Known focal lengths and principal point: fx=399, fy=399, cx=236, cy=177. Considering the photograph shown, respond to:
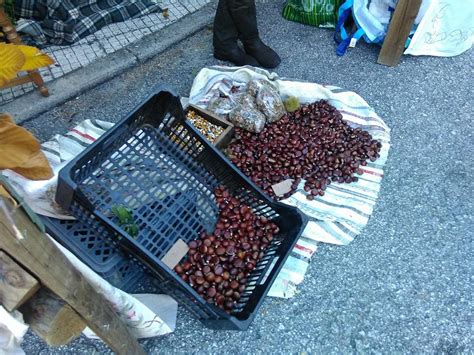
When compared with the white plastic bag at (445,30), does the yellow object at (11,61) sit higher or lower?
higher

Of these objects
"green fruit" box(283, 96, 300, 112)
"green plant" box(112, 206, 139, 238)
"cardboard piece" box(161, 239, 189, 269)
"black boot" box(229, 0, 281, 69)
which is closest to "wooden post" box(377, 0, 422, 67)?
"black boot" box(229, 0, 281, 69)

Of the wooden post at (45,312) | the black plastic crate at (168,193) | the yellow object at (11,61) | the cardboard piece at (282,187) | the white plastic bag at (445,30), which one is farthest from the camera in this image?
the white plastic bag at (445,30)

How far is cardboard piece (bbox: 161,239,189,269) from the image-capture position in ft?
5.89

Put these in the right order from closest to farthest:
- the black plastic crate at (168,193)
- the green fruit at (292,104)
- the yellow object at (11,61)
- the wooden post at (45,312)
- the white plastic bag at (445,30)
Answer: the yellow object at (11,61) → the wooden post at (45,312) → the black plastic crate at (168,193) → the green fruit at (292,104) → the white plastic bag at (445,30)

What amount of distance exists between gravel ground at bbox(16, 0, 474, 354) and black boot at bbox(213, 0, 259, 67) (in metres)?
0.15

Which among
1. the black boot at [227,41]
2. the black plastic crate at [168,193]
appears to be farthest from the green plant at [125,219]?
the black boot at [227,41]

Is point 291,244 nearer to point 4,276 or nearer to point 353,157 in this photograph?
point 353,157

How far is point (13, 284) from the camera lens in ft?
2.92

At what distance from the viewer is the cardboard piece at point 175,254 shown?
5.89 ft

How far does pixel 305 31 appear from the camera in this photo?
348 cm

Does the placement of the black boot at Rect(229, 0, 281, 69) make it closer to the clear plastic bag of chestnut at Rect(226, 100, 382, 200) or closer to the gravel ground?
the gravel ground

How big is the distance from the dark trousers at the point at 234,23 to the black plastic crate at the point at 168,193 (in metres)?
1.28

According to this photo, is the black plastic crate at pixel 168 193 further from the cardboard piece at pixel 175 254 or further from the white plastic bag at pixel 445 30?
the white plastic bag at pixel 445 30

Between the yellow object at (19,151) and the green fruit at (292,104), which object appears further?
the green fruit at (292,104)
